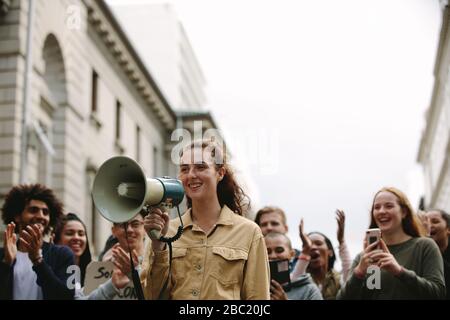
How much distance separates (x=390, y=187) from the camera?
4.73 meters

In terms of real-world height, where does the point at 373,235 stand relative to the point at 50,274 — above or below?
above

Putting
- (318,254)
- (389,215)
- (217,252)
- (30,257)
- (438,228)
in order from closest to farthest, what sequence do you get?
(217,252) → (30,257) → (389,215) → (438,228) → (318,254)

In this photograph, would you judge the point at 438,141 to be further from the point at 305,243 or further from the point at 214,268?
the point at 214,268

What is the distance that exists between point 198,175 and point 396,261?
1.58m

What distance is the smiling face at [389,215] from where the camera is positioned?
4.60 metres

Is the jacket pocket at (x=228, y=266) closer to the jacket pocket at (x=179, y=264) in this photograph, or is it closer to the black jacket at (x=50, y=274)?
the jacket pocket at (x=179, y=264)

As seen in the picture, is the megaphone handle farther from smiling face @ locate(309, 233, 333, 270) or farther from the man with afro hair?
smiling face @ locate(309, 233, 333, 270)

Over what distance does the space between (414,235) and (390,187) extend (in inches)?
13.0

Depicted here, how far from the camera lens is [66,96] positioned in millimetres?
17844

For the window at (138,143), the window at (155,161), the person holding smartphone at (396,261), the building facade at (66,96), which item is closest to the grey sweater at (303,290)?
the person holding smartphone at (396,261)

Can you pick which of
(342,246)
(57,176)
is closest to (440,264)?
(342,246)

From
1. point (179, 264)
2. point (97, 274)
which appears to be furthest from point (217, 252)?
point (97, 274)

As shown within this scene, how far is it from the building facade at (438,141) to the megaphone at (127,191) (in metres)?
21.7
